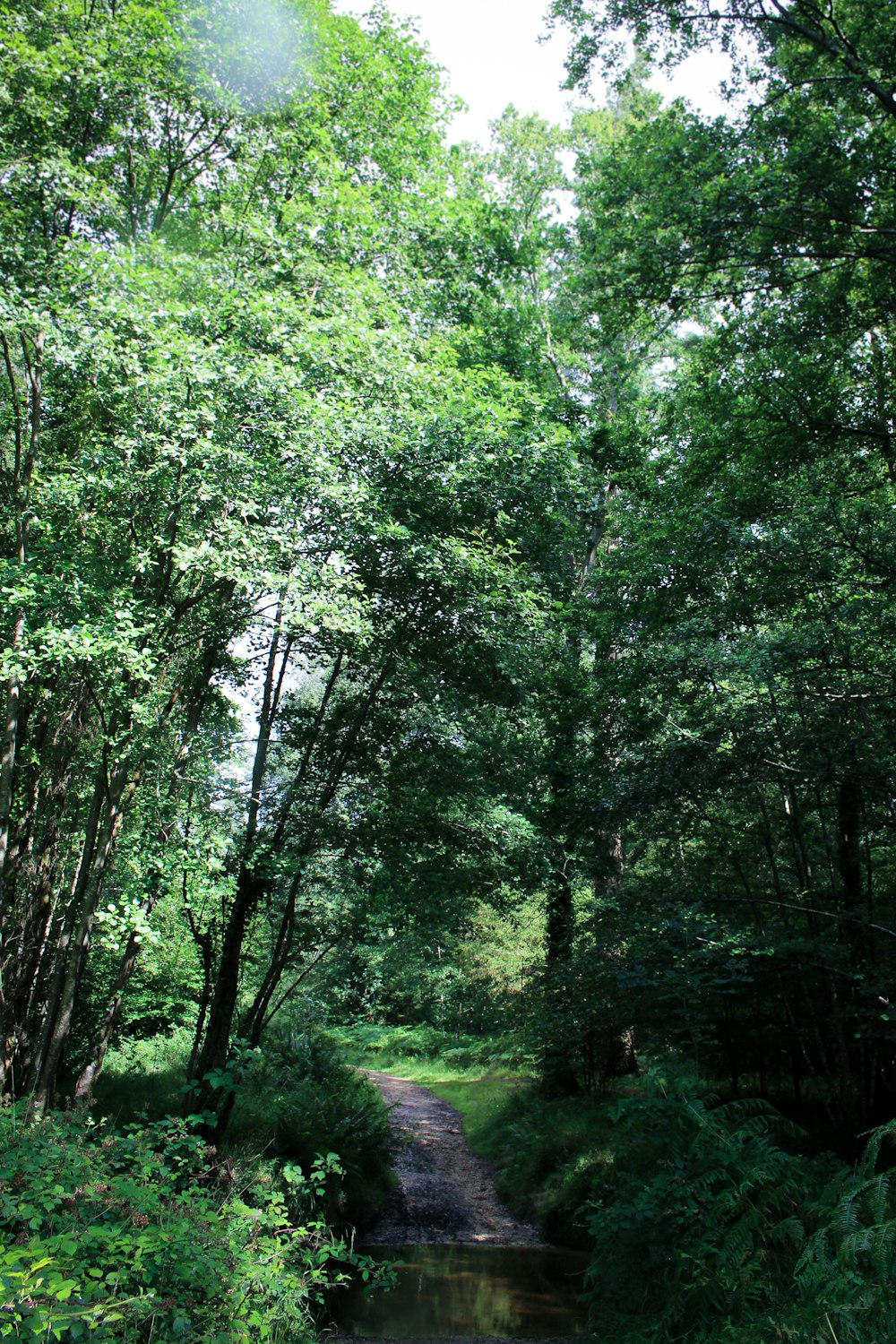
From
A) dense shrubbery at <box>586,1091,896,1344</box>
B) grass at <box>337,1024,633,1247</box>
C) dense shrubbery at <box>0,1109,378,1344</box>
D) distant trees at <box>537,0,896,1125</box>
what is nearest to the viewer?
dense shrubbery at <box>0,1109,378,1344</box>

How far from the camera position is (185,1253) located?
355 centimetres

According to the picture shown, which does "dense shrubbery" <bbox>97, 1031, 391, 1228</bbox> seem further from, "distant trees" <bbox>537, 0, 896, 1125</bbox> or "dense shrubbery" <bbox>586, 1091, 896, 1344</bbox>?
"distant trees" <bbox>537, 0, 896, 1125</bbox>

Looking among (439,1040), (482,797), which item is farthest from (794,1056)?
(439,1040)

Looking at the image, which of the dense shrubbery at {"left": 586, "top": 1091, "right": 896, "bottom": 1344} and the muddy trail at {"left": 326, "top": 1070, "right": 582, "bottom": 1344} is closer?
the dense shrubbery at {"left": 586, "top": 1091, "right": 896, "bottom": 1344}

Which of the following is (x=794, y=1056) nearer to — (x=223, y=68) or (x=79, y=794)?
(x=79, y=794)

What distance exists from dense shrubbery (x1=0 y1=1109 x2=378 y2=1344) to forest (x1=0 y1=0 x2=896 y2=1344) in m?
0.05

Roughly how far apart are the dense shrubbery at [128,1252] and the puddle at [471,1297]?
9.46ft

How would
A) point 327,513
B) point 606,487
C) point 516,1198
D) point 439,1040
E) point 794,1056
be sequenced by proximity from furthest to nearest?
point 439,1040, point 606,487, point 516,1198, point 794,1056, point 327,513

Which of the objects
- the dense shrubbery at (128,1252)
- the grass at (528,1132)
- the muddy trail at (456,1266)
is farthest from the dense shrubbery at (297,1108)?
the dense shrubbery at (128,1252)

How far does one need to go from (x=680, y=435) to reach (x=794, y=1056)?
840 cm

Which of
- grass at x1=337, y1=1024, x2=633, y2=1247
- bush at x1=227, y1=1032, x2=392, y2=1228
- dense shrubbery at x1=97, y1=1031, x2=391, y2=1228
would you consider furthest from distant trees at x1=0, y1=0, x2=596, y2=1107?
grass at x1=337, y1=1024, x2=633, y2=1247

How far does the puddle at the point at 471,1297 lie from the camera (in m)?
6.88

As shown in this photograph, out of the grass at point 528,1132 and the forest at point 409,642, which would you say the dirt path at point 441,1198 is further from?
the forest at point 409,642

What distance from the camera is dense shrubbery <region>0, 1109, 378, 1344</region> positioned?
9.37 ft
